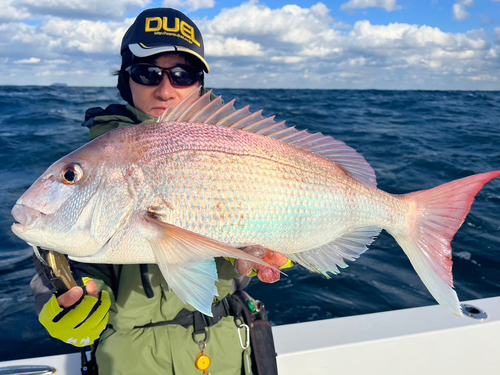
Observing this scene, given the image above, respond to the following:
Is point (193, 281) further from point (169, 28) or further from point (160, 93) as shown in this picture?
point (169, 28)

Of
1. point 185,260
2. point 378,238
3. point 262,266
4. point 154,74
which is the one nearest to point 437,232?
point 262,266

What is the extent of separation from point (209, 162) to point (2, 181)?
908 centimetres

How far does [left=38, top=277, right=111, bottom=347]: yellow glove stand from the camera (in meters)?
1.70

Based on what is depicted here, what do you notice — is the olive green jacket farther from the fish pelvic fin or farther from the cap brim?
the cap brim

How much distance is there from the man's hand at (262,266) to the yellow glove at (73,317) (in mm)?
691

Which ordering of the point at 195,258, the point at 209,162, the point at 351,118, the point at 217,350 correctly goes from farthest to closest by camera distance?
1. the point at 351,118
2. the point at 217,350
3. the point at 209,162
4. the point at 195,258

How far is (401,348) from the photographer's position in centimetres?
253

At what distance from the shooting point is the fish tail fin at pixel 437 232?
185 centimetres

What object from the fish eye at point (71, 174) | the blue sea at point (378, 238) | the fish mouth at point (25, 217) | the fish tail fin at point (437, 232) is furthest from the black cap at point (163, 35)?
the blue sea at point (378, 238)

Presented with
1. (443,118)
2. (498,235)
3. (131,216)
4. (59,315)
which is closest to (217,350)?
(59,315)

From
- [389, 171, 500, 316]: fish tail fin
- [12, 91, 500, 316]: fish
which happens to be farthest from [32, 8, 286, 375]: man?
[389, 171, 500, 316]: fish tail fin

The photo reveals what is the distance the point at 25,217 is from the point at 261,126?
1078mm

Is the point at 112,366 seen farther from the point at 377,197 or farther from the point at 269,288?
the point at 269,288

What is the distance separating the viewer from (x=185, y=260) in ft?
4.88
